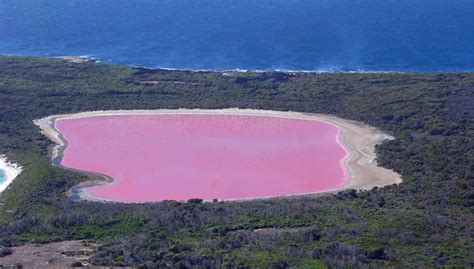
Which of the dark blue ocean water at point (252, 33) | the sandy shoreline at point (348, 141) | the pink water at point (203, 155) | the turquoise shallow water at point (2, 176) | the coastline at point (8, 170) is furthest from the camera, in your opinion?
the dark blue ocean water at point (252, 33)

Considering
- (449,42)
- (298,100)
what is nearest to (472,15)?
(449,42)

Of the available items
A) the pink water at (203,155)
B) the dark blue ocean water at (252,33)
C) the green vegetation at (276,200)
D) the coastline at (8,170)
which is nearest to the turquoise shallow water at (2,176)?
the coastline at (8,170)

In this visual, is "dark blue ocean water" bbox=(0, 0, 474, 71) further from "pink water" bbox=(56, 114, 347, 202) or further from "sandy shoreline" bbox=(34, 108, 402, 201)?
"pink water" bbox=(56, 114, 347, 202)

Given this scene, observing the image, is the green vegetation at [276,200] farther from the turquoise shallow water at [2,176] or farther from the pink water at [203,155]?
the pink water at [203,155]

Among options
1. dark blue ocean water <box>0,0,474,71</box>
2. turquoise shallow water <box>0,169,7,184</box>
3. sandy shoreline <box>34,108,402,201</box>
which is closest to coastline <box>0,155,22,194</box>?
turquoise shallow water <box>0,169,7,184</box>

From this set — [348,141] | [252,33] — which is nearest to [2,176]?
[348,141]

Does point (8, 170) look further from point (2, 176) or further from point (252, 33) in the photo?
point (252, 33)
